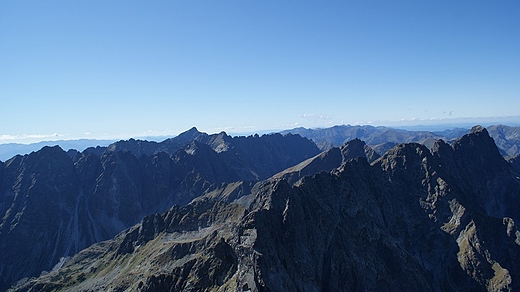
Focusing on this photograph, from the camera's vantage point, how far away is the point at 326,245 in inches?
5266

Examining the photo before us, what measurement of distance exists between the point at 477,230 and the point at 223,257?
118507 mm

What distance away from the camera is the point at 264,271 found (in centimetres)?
9500

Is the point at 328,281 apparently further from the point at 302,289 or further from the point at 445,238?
the point at 445,238

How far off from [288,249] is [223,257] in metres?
22.1

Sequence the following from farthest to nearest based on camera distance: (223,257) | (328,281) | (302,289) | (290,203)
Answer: (290,203) < (328,281) < (223,257) < (302,289)

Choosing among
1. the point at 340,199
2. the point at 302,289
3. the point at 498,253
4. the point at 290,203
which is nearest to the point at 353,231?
the point at 340,199

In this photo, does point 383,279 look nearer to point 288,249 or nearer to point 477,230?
point 288,249

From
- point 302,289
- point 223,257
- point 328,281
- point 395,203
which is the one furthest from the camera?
point 395,203

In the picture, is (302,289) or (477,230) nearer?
(302,289)

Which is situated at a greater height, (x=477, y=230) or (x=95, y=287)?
(x=477, y=230)

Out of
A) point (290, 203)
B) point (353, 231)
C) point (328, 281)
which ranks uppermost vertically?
point (290, 203)

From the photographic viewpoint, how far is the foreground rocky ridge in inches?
4387

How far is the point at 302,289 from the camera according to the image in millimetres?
105062

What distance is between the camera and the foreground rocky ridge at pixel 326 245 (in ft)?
366
